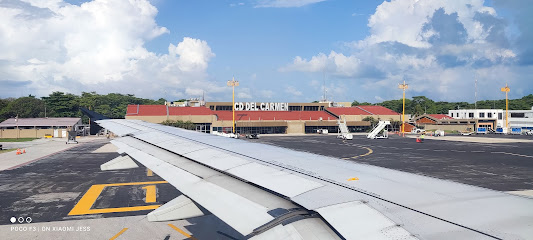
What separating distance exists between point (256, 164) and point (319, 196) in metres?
2.73

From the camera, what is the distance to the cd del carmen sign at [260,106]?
96.2 m

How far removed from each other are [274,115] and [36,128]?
59.6m

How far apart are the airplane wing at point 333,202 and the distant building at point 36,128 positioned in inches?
3011

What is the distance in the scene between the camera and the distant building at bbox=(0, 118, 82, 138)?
71.9 m

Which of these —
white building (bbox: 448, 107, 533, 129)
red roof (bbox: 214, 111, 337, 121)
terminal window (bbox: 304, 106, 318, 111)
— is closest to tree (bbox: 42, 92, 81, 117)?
red roof (bbox: 214, 111, 337, 121)

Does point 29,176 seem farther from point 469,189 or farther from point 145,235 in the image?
point 469,189

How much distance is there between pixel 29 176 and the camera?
2436cm

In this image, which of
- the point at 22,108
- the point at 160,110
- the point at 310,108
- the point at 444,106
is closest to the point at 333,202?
the point at 160,110

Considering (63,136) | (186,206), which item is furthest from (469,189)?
(63,136)

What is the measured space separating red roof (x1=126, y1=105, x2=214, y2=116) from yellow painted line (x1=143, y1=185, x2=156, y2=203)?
61203mm

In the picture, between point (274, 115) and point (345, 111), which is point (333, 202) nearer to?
point (274, 115)

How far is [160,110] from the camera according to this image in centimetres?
8244

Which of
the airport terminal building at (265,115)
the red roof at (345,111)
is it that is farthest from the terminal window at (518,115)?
the red roof at (345,111)

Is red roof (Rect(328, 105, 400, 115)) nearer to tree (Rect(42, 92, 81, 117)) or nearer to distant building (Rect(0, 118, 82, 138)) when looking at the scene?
distant building (Rect(0, 118, 82, 138))
